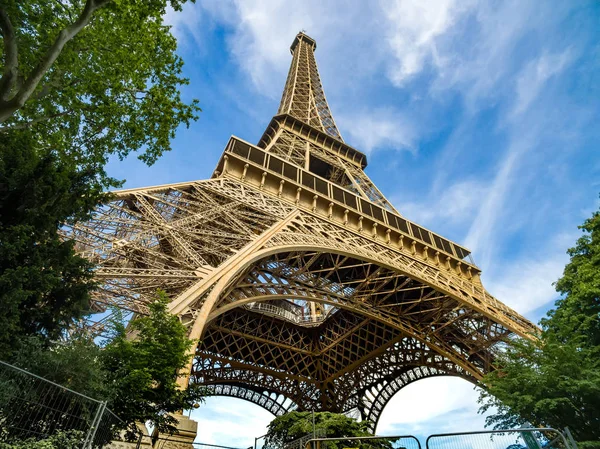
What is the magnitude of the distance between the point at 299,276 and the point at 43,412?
13.4 metres

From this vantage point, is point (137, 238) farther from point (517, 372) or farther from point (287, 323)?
point (287, 323)

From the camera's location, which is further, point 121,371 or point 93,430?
point 121,371

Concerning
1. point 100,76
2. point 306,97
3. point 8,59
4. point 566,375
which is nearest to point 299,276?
point 566,375

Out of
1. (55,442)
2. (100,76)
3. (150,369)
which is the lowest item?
(55,442)

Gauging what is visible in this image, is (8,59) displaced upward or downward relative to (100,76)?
downward

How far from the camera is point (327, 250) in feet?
53.3

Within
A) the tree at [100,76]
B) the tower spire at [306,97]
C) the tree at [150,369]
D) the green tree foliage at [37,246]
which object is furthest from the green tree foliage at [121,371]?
the tower spire at [306,97]

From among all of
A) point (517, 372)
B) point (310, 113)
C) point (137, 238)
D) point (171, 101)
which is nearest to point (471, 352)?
point (517, 372)

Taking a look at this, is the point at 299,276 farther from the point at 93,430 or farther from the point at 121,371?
the point at 93,430

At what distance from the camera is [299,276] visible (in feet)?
61.5

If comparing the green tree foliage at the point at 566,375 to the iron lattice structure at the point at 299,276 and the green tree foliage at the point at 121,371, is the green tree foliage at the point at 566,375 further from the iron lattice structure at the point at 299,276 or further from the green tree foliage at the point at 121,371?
the green tree foliage at the point at 121,371

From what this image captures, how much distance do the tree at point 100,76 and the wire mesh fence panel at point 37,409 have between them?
4.21 m

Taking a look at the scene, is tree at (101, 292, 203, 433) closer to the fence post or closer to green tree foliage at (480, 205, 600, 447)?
the fence post

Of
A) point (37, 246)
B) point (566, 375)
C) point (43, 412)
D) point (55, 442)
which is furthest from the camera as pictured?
point (566, 375)
